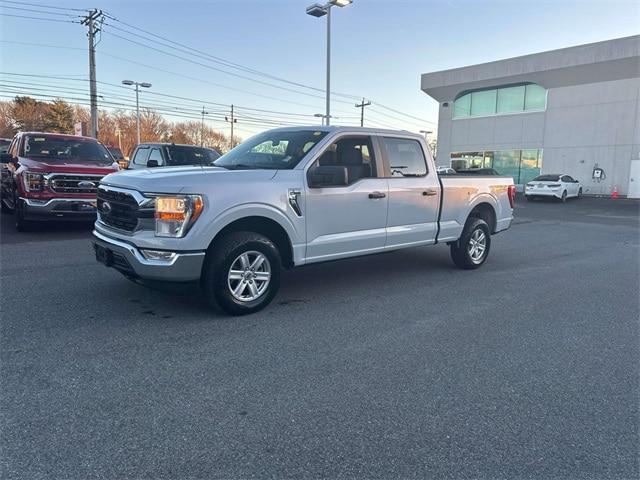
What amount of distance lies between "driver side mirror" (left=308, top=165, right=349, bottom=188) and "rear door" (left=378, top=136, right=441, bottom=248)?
46.0 inches

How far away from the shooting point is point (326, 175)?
5.19 metres

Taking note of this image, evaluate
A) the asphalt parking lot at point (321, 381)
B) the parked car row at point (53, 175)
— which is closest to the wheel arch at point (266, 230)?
the asphalt parking lot at point (321, 381)

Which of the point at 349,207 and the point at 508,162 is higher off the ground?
the point at 508,162

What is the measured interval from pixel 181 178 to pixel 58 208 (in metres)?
5.87

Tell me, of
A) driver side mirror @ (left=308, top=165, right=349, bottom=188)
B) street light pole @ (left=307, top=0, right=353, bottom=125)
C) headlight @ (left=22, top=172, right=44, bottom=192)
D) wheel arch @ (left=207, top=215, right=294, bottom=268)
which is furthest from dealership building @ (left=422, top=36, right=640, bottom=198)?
headlight @ (left=22, top=172, right=44, bottom=192)

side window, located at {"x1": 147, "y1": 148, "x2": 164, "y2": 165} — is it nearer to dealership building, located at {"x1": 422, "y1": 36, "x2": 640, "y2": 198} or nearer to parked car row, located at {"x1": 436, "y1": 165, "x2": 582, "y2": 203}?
parked car row, located at {"x1": 436, "y1": 165, "x2": 582, "y2": 203}

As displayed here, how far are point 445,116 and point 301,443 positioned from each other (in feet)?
122

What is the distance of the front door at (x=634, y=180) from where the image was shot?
27.6 m

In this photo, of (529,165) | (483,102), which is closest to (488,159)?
(529,165)

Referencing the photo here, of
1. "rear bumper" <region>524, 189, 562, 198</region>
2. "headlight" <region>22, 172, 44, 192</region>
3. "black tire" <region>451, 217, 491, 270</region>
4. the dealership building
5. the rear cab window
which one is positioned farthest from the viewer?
the dealership building

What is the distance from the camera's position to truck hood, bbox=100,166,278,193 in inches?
178

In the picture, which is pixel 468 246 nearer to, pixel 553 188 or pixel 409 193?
pixel 409 193

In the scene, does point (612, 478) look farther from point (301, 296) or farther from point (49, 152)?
point (49, 152)

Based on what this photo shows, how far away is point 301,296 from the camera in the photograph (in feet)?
19.1
